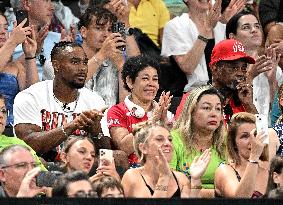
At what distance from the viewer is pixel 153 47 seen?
1229 cm

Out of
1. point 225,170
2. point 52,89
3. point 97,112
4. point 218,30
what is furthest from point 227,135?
point 218,30

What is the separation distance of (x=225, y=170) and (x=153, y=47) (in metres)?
3.19

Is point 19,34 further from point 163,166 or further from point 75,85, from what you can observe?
point 163,166

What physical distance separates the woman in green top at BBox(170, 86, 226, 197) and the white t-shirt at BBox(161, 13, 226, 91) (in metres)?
1.68

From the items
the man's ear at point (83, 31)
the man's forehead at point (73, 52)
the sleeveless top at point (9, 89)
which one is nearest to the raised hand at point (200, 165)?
the man's forehead at point (73, 52)

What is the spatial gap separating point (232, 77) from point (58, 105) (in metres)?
1.60

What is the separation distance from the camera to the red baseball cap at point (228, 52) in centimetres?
1098

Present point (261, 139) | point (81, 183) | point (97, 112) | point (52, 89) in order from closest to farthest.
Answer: point (81, 183) < point (261, 139) < point (97, 112) < point (52, 89)

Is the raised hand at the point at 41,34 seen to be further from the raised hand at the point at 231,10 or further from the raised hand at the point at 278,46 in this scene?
the raised hand at the point at 278,46

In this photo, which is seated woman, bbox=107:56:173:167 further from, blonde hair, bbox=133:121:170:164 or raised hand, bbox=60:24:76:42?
raised hand, bbox=60:24:76:42

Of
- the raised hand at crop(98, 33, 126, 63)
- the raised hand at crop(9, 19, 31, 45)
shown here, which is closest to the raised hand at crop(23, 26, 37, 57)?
the raised hand at crop(9, 19, 31, 45)

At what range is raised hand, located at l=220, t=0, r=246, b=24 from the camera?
484 inches

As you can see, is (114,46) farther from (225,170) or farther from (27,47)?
Result: (225,170)

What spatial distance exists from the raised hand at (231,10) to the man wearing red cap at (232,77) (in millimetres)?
1232
